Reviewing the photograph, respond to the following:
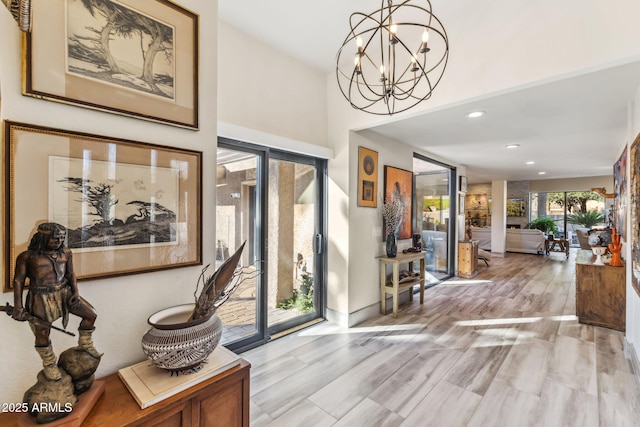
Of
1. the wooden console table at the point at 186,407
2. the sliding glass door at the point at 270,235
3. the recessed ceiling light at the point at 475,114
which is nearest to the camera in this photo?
the wooden console table at the point at 186,407

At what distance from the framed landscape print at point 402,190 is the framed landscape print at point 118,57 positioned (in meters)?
2.93

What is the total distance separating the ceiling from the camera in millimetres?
2254

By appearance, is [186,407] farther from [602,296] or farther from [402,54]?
[602,296]

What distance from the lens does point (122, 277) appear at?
1.21 metres

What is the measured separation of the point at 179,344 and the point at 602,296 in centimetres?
461

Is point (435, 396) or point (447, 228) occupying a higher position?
point (447, 228)

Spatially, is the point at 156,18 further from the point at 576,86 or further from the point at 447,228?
the point at 447,228

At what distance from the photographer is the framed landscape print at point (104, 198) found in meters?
1.00

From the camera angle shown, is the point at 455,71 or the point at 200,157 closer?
the point at 200,157

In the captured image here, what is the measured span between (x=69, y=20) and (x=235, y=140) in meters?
1.48

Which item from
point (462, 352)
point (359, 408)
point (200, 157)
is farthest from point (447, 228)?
point (200, 157)

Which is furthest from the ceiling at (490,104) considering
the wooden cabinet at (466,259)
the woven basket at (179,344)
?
the woven basket at (179,344)

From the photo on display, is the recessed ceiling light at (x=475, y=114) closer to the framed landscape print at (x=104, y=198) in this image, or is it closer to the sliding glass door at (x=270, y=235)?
the sliding glass door at (x=270, y=235)

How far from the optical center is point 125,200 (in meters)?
1.24
